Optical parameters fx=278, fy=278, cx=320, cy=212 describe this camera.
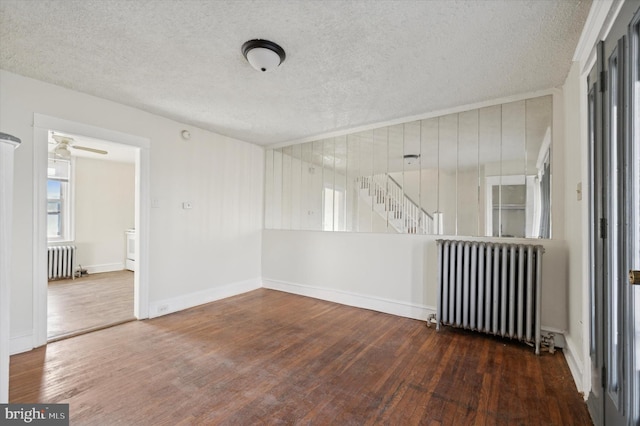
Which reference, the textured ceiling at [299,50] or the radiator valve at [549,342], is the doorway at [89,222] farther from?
the radiator valve at [549,342]

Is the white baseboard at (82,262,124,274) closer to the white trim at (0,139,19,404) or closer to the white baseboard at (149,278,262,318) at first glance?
the white baseboard at (149,278,262,318)

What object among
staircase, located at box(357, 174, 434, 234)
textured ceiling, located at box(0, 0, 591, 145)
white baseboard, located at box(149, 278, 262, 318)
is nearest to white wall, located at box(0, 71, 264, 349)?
white baseboard, located at box(149, 278, 262, 318)

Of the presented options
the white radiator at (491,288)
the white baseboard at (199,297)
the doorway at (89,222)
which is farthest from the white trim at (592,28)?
the doorway at (89,222)

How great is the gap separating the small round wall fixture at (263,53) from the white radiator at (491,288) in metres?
2.43

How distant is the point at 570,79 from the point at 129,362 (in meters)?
4.42

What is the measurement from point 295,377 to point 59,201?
647 centimetres

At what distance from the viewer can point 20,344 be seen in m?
2.47

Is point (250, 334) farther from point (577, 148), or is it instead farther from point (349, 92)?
point (577, 148)

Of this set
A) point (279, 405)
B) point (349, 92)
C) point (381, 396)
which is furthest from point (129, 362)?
point (349, 92)

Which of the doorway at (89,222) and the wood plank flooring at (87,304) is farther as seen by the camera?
the doorway at (89,222)

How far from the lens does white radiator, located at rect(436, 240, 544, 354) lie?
2586 mm

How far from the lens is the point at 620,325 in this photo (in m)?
1.30

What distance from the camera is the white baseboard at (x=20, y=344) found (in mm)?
2430

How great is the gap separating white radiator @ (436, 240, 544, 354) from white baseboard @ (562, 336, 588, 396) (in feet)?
0.69
